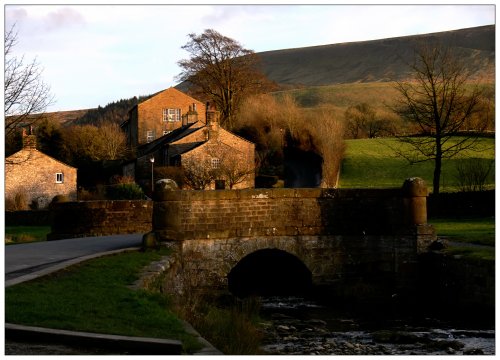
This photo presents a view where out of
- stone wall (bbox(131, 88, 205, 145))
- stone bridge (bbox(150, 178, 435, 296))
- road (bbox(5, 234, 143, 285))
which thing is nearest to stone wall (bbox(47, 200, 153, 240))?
road (bbox(5, 234, 143, 285))

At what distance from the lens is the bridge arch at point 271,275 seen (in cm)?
2384

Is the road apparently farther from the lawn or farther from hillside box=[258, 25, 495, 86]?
hillside box=[258, 25, 495, 86]

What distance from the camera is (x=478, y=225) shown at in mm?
31047

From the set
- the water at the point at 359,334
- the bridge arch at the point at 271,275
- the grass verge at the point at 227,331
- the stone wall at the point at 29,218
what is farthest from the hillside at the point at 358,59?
the grass verge at the point at 227,331

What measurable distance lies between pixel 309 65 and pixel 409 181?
470 feet

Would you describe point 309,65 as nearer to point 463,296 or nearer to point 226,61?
point 226,61

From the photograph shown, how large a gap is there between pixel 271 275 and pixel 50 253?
8.81 meters

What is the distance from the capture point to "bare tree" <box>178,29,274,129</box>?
7169 centimetres

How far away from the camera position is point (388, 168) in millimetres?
58438

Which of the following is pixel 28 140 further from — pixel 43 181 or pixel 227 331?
pixel 227 331

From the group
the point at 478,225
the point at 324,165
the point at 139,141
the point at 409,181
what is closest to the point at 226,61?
the point at 139,141

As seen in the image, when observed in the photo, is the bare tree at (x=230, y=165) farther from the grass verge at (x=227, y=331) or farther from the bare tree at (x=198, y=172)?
the grass verge at (x=227, y=331)

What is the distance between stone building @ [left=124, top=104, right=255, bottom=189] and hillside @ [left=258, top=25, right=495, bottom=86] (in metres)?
80.7

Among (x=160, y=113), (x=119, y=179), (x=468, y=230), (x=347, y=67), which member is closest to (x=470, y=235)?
(x=468, y=230)
